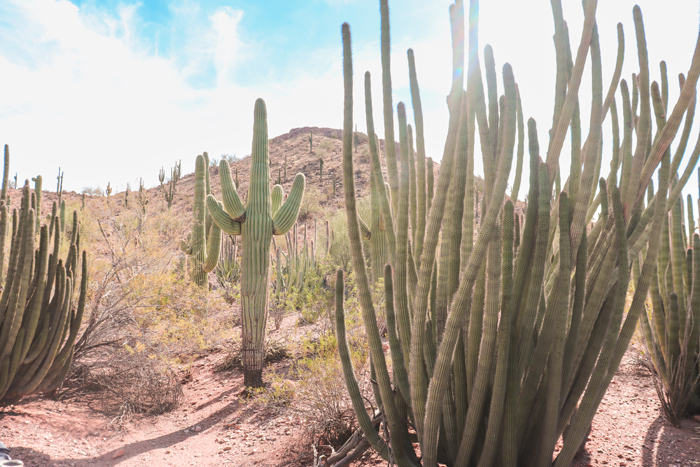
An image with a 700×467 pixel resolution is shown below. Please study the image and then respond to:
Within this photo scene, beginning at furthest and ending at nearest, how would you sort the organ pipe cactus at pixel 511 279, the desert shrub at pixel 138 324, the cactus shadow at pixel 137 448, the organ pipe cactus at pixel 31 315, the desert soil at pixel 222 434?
the desert shrub at pixel 138 324
the organ pipe cactus at pixel 31 315
the cactus shadow at pixel 137 448
the desert soil at pixel 222 434
the organ pipe cactus at pixel 511 279

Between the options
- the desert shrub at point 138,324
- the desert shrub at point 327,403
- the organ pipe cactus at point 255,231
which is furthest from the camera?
the organ pipe cactus at point 255,231

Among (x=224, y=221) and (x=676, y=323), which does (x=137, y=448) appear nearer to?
(x=224, y=221)

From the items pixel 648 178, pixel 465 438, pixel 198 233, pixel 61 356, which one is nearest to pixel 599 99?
pixel 648 178

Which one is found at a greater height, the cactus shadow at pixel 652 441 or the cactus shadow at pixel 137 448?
the cactus shadow at pixel 652 441

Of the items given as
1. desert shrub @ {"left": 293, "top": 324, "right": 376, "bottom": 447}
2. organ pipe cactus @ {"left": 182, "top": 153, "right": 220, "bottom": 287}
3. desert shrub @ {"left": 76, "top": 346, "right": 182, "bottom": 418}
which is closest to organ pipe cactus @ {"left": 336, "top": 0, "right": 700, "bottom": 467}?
desert shrub @ {"left": 293, "top": 324, "right": 376, "bottom": 447}

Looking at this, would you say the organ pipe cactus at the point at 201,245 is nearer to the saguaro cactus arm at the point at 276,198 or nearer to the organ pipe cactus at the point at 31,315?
the saguaro cactus arm at the point at 276,198

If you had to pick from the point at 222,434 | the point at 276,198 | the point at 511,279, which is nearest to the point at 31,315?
the point at 222,434

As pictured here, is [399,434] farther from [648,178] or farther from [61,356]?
[61,356]

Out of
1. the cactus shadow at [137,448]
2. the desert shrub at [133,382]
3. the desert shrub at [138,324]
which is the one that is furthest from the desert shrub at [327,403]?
the desert shrub at [138,324]

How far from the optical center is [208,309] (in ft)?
29.5

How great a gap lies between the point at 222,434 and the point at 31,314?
2450 mm

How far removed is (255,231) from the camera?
681 cm

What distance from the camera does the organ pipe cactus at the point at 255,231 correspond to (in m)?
6.61

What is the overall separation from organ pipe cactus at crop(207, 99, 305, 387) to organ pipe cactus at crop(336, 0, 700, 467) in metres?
4.48
